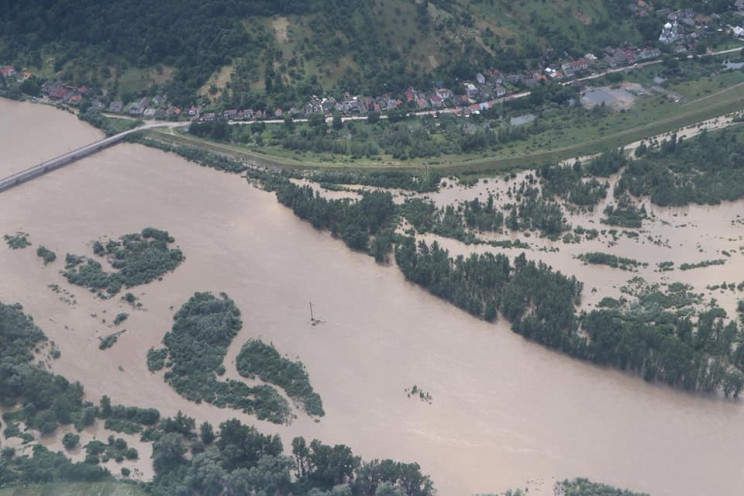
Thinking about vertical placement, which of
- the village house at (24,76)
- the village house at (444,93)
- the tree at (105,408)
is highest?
the village house at (444,93)

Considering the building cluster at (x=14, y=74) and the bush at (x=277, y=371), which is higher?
the building cluster at (x=14, y=74)

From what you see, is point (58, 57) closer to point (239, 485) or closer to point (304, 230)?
point (304, 230)

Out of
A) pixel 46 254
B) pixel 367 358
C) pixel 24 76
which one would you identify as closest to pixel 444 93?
pixel 367 358

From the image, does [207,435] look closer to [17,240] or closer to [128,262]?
[128,262]

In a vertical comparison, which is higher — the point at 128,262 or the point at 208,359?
the point at 128,262

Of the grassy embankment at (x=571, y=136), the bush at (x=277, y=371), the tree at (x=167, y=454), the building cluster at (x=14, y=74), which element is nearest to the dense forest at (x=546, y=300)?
the grassy embankment at (x=571, y=136)

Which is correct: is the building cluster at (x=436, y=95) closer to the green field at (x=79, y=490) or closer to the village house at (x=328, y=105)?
the village house at (x=328, y=105)
